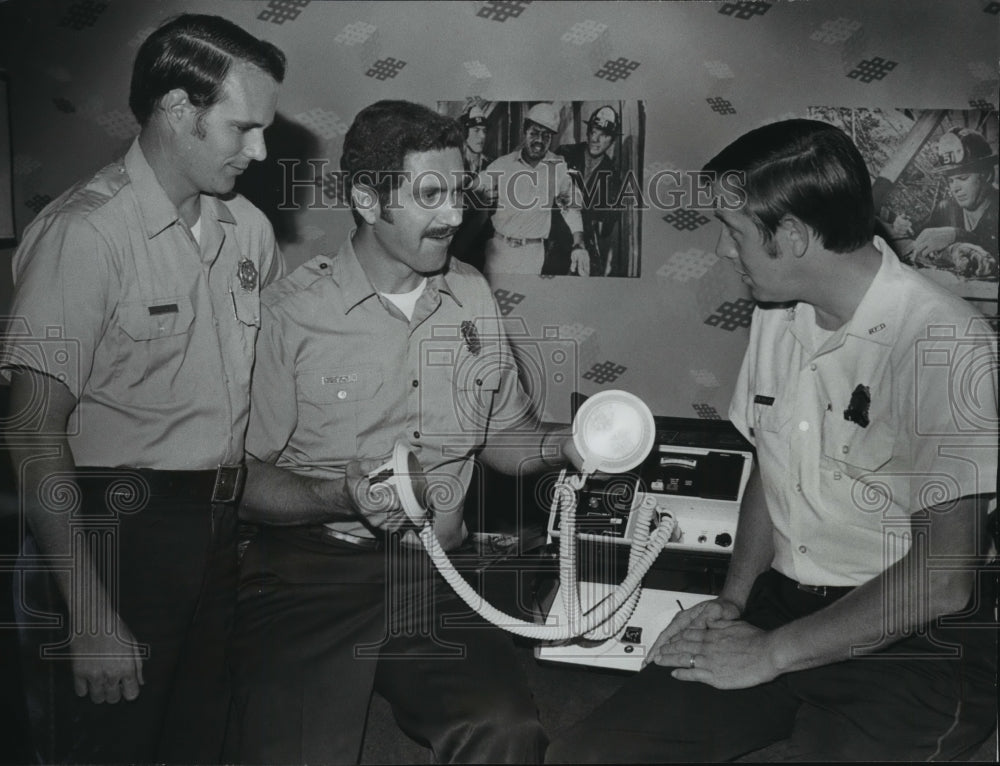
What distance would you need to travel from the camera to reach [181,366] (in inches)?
62.1

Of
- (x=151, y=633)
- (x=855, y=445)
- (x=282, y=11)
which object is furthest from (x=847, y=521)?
(x=282, y=11)

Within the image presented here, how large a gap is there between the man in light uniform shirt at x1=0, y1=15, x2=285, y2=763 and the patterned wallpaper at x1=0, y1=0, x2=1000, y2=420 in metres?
0.26

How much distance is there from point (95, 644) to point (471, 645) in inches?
25.7

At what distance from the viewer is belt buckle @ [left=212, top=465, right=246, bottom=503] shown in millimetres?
1625

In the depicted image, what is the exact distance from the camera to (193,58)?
1.51 metres

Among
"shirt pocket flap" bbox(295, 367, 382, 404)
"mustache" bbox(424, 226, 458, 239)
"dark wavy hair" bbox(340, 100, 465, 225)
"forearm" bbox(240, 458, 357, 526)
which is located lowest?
"forearm" bbox(240, 458, 357, 526)

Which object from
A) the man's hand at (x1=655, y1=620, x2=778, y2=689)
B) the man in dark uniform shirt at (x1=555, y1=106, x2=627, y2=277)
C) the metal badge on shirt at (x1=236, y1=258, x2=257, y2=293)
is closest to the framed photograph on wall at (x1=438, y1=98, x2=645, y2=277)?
the man in dark uniform shirt at (x1=555, y1=106, x2=627, y2=277)

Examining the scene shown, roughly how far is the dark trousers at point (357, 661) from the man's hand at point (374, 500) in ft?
0.43

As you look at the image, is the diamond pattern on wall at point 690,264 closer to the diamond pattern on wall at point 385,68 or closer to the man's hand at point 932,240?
the man's hand at point 932,240

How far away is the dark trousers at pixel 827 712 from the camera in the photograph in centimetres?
143

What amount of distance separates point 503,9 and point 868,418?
3.82 ft

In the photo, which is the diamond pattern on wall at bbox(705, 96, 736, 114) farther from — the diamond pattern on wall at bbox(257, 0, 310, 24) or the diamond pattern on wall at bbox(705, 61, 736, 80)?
the diamond pattern on wall at bbox(257, 0, 310, 24)

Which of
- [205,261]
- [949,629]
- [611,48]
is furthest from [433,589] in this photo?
[611,48]

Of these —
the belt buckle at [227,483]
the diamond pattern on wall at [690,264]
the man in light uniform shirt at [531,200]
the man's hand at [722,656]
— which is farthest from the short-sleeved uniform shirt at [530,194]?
the man's hand at [722,656]
